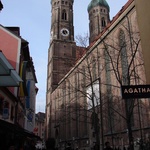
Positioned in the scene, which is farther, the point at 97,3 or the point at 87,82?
the point at 97,3

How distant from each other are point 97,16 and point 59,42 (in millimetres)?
17114

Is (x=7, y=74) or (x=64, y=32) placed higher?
(x=64, y=32)

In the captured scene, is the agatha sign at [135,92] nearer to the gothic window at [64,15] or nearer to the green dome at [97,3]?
the gothic window at [64,15]

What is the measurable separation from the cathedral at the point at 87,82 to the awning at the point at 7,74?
1871 cm

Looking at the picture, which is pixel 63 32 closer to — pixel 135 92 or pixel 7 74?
pixel 7 74

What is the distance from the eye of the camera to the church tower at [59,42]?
6838 centimetres

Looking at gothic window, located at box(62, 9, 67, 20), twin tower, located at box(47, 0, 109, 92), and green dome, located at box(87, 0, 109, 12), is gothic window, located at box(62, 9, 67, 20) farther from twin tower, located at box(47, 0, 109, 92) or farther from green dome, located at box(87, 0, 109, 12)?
green dome, located at box(87, 0, 109, 12)

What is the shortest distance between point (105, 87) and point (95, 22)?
144ft

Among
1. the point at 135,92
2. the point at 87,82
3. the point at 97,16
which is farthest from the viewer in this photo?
the point at 97,16

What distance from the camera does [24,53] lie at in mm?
26672

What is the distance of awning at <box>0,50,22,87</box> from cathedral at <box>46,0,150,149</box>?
18.7 meters

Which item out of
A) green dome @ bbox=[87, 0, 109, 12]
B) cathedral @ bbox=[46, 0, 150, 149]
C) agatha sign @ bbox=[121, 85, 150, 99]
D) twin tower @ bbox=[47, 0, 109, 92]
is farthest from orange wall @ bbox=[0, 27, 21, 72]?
green dome @ bbox=[87, 0, 109, 12]

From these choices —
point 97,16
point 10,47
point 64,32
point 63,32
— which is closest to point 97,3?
point 97,16

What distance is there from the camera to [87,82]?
115 feet
